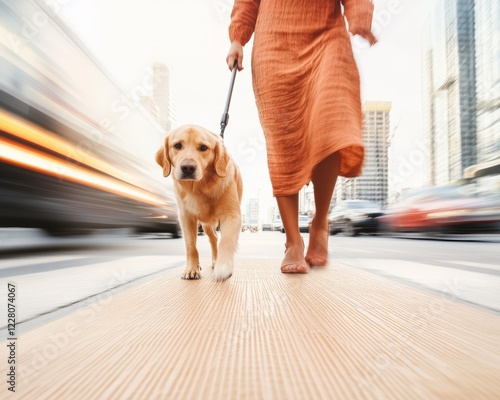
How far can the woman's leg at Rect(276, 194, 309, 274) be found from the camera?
2.31 m

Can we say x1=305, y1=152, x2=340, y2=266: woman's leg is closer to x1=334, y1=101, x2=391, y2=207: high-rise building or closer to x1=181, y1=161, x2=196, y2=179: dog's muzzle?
x1=334, y1=101, x2=391, y2=207: high-rise building

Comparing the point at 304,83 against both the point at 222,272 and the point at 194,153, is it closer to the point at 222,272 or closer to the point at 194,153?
the point at 194,153

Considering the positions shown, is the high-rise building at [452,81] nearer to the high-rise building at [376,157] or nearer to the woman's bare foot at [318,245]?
the high-rise building at [376,157]

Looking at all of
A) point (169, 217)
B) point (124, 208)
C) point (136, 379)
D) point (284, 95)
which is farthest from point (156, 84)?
point (136, 379)

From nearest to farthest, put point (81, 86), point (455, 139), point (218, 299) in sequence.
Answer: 1. point (218, 299)
2. point (81, 86)
3. point (455, 139)

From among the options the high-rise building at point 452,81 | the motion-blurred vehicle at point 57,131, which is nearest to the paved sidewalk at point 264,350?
the motion-blurred vehicle at point 57,131

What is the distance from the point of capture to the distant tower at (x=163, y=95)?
8.13 metres

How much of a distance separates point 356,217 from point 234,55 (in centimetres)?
1120

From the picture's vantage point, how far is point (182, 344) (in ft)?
2.93

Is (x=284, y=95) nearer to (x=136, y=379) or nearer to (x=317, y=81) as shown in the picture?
(x=317, y=81)

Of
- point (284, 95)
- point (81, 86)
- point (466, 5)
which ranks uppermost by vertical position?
point (466, 5)

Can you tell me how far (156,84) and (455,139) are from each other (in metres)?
7.32

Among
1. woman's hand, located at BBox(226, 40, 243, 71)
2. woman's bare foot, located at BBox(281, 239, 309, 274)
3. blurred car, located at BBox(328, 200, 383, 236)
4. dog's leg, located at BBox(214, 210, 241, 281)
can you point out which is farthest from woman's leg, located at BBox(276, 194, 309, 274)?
blurred car, located at BBox(328, 200, 383, 236)

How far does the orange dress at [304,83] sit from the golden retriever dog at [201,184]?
0.46 m
